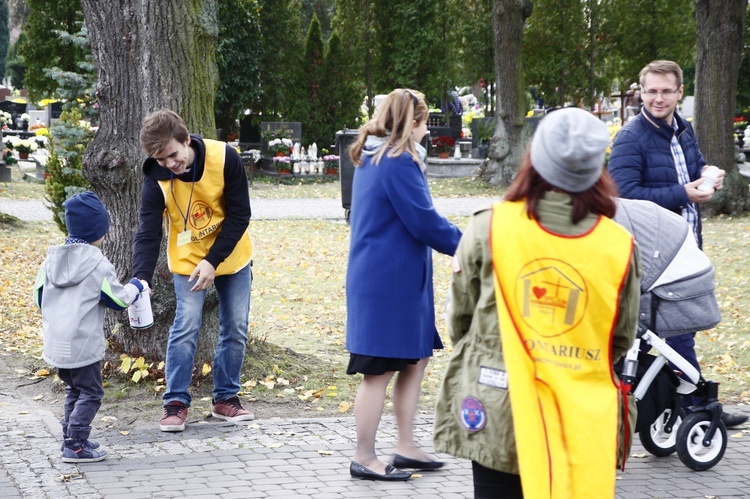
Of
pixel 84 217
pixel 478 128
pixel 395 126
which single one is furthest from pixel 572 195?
pixel 478 128

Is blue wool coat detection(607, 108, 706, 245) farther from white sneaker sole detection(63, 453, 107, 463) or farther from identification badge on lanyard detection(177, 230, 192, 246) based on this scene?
white sneaker sole detection(63, 453, 107, 463)

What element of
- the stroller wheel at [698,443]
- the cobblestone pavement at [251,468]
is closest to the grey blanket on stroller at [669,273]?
the stroller wheel at [698,443]

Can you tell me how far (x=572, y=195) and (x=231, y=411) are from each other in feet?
11.0

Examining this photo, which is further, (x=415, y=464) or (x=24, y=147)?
(x=24, y=147)

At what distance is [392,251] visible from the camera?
4582 mm

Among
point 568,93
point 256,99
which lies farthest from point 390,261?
point 568,93

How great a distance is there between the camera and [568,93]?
29625mm

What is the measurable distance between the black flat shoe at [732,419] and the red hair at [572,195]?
10.7 ft

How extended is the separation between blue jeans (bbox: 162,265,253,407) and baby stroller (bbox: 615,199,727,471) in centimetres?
214

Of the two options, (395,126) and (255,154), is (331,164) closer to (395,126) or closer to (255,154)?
(255,154)

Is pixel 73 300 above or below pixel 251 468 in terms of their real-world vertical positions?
above

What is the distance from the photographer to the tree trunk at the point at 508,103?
21.5m

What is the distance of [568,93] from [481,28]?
10.7 feet

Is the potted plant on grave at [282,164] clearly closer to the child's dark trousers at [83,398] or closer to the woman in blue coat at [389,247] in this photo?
the child's dark trousers at [83,398]
